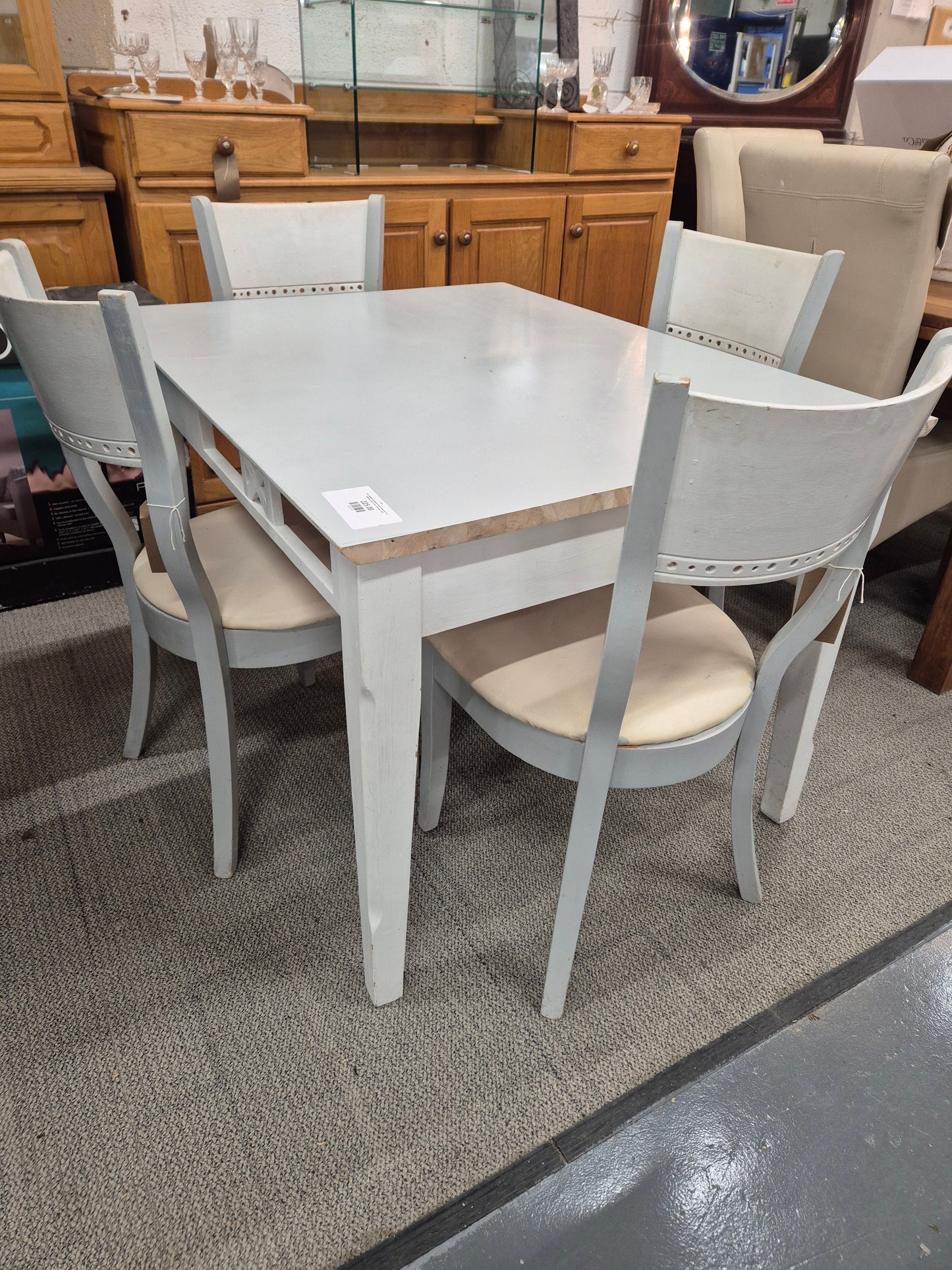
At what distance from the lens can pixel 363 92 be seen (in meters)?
2.51

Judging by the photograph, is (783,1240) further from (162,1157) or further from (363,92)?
(363,92)

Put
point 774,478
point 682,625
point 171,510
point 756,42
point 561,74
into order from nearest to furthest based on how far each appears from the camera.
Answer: point 774,478 → point 171,510 → point 682,625 → point 561,74 → point 756,42

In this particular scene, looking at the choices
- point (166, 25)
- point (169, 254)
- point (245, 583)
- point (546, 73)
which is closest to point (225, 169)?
point (169, 254)

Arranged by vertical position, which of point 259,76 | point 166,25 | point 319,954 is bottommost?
point 319,954

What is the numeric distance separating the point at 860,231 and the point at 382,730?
150 cm

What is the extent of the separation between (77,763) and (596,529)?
1.14 metres

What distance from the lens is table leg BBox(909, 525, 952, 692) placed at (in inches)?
70.6

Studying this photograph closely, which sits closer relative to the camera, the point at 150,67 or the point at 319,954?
the point at 319,954

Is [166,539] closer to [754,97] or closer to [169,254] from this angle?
[169,254]

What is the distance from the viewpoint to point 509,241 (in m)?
2.51

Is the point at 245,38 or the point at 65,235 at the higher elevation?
the point at 245,38

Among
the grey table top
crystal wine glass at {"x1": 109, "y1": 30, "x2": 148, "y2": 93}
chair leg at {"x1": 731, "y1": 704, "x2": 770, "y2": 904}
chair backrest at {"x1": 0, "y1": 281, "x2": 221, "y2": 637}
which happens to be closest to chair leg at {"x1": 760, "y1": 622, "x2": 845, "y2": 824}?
chair leg at {"x1": 731, "y1": 704, "x2": 770, "y2": 904}

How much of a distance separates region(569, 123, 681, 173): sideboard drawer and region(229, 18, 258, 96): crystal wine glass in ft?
3.02

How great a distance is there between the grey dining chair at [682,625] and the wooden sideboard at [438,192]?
1478 millimetres
